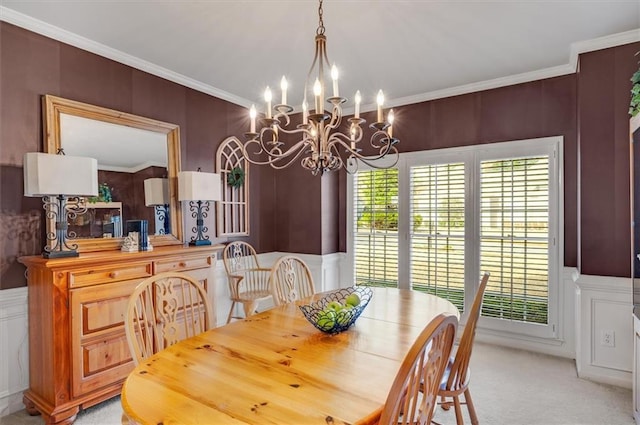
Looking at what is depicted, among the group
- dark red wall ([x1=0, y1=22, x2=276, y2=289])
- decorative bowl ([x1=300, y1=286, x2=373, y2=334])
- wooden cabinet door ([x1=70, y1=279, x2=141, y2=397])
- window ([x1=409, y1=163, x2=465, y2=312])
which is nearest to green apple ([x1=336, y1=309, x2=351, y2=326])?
decorative bowl ([x1=300, y1=286, x2=373, y2=334])

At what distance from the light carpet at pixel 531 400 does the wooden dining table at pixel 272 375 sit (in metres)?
1.11

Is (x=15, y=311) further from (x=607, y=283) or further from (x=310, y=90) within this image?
(x=607, y=283)

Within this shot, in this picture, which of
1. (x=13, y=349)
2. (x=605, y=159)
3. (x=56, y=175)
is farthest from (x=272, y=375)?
(x=605, y=159)

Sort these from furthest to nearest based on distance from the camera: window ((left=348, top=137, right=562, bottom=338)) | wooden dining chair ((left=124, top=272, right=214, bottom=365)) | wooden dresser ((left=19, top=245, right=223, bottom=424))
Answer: window ((left=348, top=137, right=562, bottom=338)) < wooden dresser ((left=19, top=245, right=223, bottom=424)) < wooden dining chair ((left=124, top=272, right=214, bottom=365))

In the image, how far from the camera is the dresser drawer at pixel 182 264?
9.16ft

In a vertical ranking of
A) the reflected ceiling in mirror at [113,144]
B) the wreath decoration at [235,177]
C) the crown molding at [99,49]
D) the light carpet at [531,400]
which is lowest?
the light carpet at [531,400]

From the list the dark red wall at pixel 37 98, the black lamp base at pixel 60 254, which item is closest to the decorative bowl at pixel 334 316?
the black lamp base at pixel 60 254

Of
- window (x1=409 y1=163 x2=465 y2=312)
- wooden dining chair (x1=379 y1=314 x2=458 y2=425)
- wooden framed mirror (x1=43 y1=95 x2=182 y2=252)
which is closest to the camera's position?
wooden dining chair (x1=379 y1=314 x2=458 y2=425)

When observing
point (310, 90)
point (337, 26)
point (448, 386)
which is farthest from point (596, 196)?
point (310, 90)

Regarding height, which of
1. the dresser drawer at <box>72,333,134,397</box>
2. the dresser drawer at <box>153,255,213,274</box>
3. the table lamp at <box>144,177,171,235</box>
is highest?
the table lamp at <box>144,177,171,235</box>

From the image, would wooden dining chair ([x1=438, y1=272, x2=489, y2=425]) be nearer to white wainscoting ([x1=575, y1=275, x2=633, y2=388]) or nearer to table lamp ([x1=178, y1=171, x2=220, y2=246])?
white wainscoting ([x1=575, y1=275, x2=633, y2=388])

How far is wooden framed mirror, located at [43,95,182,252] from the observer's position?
2.65m

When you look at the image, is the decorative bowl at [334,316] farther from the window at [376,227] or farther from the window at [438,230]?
the window at [376,227]

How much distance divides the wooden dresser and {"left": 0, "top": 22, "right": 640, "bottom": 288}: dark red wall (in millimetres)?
404
